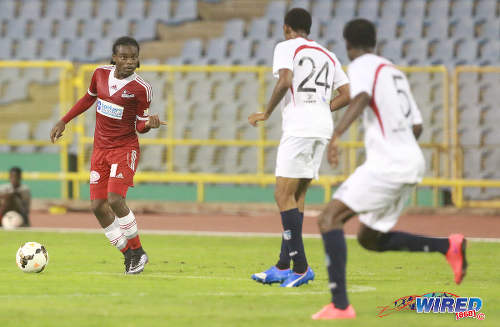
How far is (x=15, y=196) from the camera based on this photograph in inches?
616

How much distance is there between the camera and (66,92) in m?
20.8

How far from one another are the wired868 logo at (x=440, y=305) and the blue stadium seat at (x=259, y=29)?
16188 millimetres

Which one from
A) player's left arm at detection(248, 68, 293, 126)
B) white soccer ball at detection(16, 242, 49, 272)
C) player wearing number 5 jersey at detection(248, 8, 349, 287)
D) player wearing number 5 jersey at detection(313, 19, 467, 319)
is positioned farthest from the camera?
white soccer ball at detection(16, 242, 49, 272)

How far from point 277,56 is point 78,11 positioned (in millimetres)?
17730

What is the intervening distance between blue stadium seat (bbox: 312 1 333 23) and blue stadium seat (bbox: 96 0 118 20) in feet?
16.2

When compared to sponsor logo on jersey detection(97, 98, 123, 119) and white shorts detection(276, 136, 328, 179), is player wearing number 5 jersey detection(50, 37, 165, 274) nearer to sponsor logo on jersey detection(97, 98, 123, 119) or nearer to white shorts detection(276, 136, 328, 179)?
sponsor logo on jersey detection(97, 98, 123, 119)

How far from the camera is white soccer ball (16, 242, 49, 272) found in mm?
9195

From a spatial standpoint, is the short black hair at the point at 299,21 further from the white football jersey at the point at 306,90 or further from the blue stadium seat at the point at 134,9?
the blue stadium seat at the point at 134,9

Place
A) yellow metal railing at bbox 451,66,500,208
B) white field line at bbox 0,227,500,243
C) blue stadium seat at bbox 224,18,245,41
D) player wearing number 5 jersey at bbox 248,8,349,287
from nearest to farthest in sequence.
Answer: player wearing number 5 jersey at bbox 248,8,349,287, white field line at bbox 0,227,500,243, yellow metal railing at bbox 451,66,500,208, blue stadium seat at bbox 224,18,245,41

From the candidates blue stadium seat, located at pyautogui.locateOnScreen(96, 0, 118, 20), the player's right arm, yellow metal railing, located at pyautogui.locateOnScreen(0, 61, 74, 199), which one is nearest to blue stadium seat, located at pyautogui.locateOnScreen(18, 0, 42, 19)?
blue stadium seat, located at pyautogui.locateOnScreen(96, 0, 118, 20)

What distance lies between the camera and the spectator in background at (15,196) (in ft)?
51.1

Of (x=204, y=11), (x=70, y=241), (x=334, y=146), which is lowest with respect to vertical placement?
(x=70, y=241)

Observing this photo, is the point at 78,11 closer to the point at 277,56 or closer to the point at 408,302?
the point at 277,56

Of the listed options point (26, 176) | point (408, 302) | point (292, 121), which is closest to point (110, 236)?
point (292, 121)
